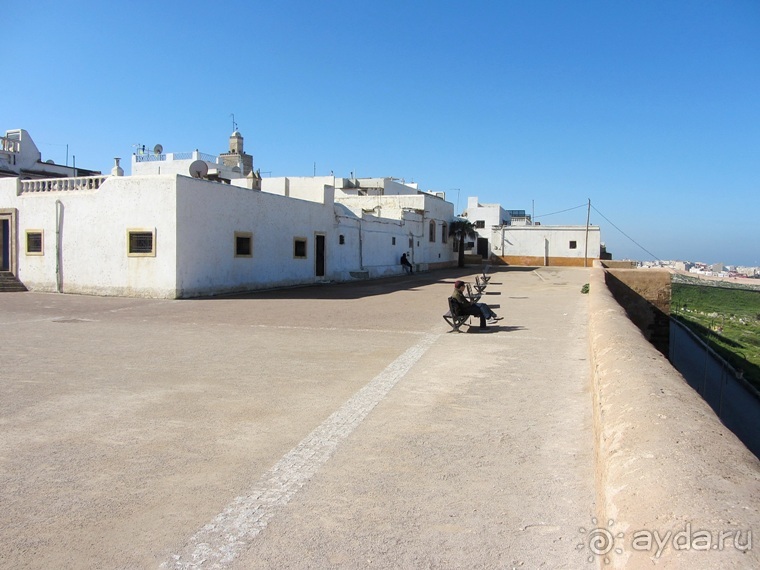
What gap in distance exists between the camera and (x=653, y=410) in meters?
3.11

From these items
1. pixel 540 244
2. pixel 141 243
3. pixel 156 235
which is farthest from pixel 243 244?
pixel 540 244

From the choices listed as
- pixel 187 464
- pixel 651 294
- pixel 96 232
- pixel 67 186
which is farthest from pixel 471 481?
pixel 67 186

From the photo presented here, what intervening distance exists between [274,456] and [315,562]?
1.56 m

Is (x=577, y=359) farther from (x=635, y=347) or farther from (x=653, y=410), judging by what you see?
(x=653, y=410)

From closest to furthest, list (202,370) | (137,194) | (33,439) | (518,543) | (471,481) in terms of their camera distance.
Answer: (518,543) → (471,481) → (33,439) → (202,370) → (137,194)

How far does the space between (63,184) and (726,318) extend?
106ft

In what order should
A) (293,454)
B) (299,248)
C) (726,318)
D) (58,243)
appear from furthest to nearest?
(726,318) → (299,248) → (58,243) → (293,454)

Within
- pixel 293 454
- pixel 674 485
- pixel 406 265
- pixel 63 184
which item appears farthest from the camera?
pixel 406 265

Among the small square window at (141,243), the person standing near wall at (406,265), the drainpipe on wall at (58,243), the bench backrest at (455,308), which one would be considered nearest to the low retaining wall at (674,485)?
the bench backrest at (455,308)

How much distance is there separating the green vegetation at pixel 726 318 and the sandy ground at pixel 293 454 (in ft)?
53.1

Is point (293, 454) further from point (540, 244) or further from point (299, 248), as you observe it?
point (540, 244)

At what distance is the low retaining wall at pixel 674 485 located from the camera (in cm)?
177

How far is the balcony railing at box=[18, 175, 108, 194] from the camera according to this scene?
1897cm

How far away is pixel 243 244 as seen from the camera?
20125mm
